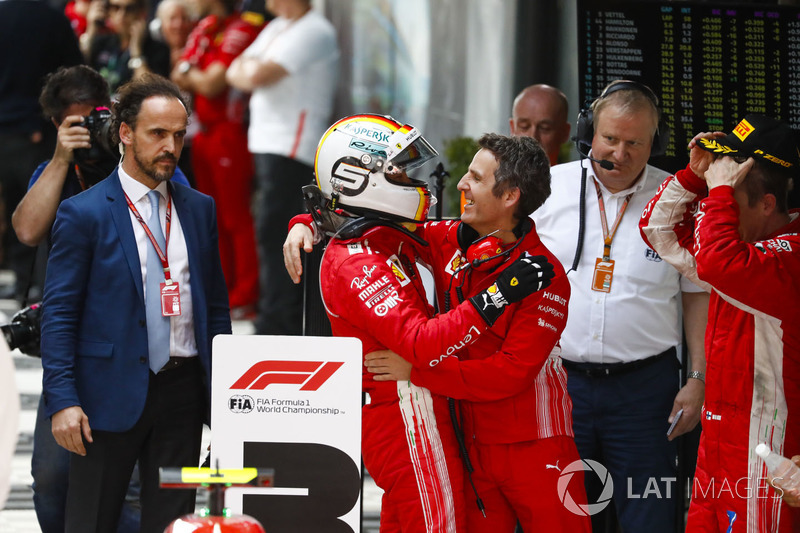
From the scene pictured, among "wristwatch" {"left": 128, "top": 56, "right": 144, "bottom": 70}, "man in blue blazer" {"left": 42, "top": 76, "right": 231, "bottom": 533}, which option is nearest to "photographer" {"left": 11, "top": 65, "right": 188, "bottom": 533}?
"man in blue blazer" {"left": 42, "top": 76, "right": 231, "bottom": 533}

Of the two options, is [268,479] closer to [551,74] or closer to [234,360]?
[234,360]

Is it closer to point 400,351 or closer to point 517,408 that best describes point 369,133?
point 400,351

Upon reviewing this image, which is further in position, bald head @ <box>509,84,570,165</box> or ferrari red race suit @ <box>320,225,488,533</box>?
bald head @ <box>509,84,570,165</box>

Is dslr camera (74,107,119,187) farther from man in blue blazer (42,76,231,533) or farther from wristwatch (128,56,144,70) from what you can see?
wristwatch (128,56,144,70)

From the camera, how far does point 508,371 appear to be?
3477 mm

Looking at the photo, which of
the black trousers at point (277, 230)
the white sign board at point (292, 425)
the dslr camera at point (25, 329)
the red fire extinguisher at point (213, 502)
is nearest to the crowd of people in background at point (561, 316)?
the white sign board at point (292, 425)

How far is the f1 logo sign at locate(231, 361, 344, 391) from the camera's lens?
3.42 m

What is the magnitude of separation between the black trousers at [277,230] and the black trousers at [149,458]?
377cm

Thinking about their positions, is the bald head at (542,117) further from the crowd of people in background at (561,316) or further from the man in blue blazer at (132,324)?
the man in blue blazer at (132,324)

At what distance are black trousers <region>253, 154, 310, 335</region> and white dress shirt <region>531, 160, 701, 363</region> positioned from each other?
374 centimetres

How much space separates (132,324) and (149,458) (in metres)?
0.52

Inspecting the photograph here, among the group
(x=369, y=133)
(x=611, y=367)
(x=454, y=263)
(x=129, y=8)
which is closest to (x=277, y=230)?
(x=129, y=8)

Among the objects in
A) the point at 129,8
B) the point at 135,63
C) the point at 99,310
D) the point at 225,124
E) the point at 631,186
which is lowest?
the point at 99,310

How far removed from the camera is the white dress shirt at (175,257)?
3.94 metres
